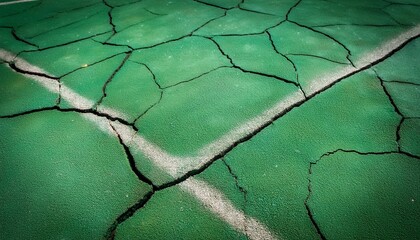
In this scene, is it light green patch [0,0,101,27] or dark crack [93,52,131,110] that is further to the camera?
light green patch [0,0,101,27]

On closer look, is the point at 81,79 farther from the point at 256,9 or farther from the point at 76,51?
the point at 256,9

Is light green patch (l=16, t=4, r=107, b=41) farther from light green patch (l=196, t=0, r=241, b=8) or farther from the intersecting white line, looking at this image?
light green patch (l=196, t=0, r=241, b=8)

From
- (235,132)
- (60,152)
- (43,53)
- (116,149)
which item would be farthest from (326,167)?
(43,53)

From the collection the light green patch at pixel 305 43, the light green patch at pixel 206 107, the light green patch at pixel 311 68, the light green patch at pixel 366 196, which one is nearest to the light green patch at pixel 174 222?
the light green patch at pixel 206 107

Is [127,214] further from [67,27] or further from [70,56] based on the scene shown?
[67,27]

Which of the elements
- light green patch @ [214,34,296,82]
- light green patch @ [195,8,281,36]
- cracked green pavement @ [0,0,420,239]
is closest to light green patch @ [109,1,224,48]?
cracked green pavement @ [0,0,420,239]

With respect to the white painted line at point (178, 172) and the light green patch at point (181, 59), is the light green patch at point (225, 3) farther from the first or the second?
the white painted line at point (178, 172)

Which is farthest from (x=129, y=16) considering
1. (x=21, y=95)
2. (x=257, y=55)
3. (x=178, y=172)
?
(x=178, y=172)
